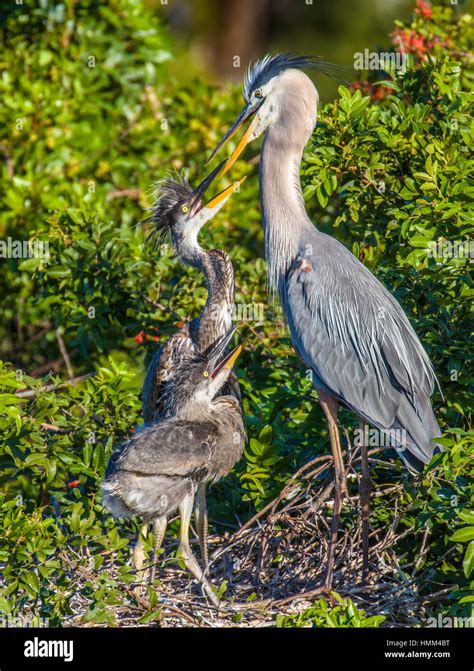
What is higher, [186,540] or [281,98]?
[281,98]

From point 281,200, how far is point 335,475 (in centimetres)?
148

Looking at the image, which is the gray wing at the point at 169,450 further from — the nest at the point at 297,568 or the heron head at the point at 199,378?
the nest at the point at 297,568

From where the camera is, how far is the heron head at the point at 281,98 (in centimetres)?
547

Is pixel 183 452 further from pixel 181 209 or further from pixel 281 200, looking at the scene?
pixel 181 209

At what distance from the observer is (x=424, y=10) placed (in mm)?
7000

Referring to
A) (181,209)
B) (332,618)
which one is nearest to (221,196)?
(181,209)

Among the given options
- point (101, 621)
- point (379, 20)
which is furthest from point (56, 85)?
point (379, 20)

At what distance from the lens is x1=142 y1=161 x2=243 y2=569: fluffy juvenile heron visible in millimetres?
→ 5785

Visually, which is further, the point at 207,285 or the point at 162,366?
the point at 207,285

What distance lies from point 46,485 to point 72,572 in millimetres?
606

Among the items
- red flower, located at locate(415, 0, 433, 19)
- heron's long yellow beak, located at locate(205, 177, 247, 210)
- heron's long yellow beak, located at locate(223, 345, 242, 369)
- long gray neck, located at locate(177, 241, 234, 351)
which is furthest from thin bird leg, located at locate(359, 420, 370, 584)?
red flower, located at locate(415, 0, 433, 19)

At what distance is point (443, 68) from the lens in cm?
546

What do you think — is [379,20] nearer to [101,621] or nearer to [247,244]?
[247,244]

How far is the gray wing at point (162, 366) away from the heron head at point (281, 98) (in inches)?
40.9
